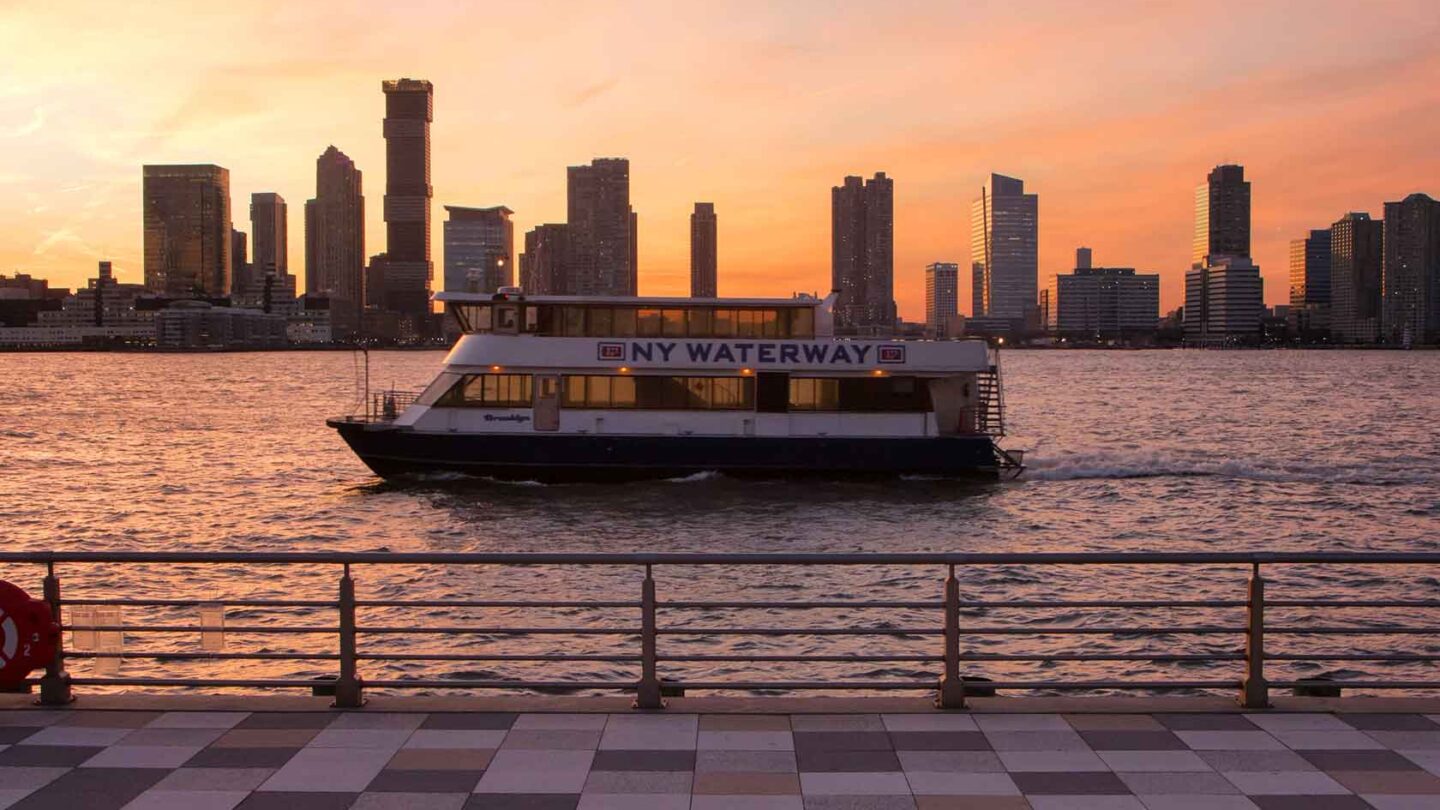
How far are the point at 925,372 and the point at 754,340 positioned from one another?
5.07 m

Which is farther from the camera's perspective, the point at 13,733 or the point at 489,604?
the point at 489,604

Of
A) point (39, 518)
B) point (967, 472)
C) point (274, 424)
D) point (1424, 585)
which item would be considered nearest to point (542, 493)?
point (967, 472)

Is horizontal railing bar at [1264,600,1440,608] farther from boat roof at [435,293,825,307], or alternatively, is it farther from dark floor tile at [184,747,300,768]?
boat roof at [435,293,825,307]

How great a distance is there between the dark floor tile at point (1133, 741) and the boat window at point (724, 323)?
26.1 meters

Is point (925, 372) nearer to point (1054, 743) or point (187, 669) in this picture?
point (187, 669)

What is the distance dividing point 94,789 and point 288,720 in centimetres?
153

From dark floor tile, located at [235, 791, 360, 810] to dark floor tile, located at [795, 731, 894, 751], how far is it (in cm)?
289

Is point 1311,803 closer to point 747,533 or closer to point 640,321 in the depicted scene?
point 747,533

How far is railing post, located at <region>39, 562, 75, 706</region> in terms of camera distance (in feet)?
28.3

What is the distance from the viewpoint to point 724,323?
111 feet

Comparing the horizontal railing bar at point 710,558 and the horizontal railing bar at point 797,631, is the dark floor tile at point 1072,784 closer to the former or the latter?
the horizontal railing bar at point 710,558

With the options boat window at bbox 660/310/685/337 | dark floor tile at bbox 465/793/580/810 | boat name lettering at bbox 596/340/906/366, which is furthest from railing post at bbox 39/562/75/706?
boat window at bbox 660/310/685/337

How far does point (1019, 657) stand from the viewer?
8742 millimetres

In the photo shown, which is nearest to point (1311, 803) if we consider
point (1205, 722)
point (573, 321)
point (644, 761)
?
point (1205, 722)
